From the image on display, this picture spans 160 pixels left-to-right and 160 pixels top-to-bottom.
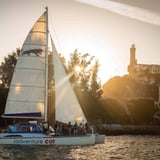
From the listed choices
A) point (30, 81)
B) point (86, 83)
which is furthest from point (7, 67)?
point (30, 81)

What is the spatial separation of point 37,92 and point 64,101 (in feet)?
9.94

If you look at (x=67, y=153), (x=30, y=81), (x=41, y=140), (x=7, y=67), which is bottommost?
(x=67, y=153)

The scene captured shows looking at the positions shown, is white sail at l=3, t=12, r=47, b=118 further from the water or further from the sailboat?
the water

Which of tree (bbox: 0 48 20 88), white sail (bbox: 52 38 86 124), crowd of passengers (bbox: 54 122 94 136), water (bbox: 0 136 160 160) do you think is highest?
tree (bbox: 0 48 20 88)

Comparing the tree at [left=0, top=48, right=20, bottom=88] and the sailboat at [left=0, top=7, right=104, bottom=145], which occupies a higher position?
the tree at [left=0, top=48, right=20, bottom=88]

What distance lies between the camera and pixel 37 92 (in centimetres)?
4791

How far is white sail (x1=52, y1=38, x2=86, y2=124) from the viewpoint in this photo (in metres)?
47.8

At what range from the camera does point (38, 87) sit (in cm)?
4803

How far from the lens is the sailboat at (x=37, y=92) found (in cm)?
4725

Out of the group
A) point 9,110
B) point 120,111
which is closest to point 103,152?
point 9,110

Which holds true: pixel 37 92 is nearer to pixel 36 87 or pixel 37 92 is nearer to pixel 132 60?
pixel 36 87

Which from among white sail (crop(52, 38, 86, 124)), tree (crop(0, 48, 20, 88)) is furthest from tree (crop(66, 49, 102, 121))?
white sail (crop(52, 38, 86, 124))

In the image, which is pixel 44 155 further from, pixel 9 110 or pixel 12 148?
pixel 9 110

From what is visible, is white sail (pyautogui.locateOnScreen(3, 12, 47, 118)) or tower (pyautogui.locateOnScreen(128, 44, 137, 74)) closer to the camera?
white sail (pyautogui.locateOnScreen(3, 12, 47, 118))
